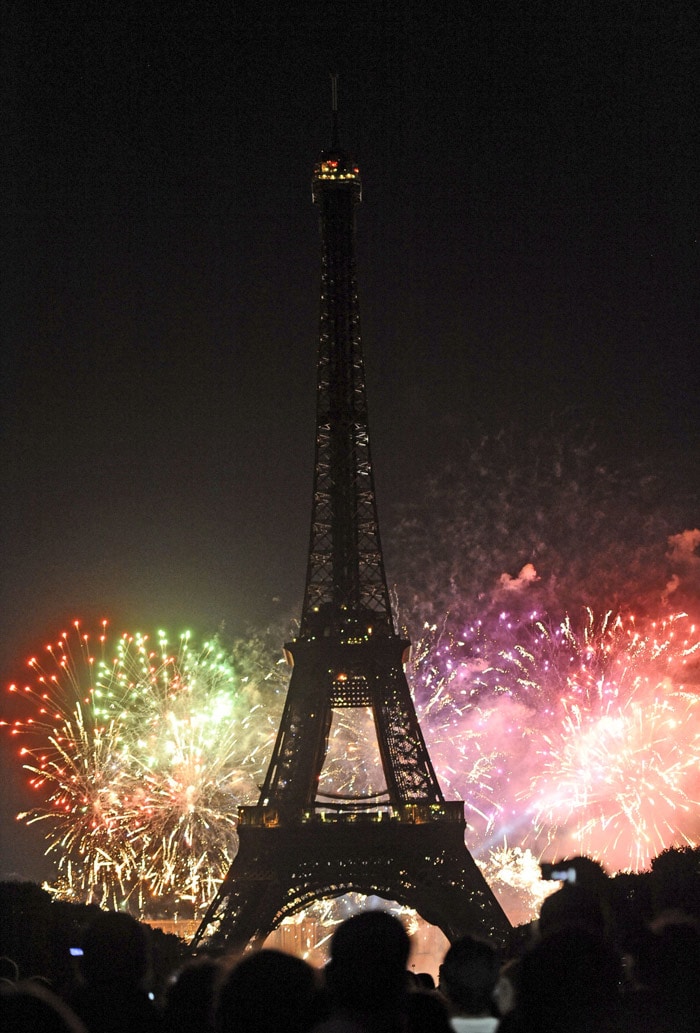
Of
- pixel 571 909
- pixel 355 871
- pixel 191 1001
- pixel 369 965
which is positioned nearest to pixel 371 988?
pixel 369 965

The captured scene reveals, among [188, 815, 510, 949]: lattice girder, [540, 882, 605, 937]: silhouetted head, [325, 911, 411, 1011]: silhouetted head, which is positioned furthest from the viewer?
[188, 815, 510, 949]: lattice girder

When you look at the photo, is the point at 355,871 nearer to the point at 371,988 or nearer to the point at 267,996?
the point at 371,988

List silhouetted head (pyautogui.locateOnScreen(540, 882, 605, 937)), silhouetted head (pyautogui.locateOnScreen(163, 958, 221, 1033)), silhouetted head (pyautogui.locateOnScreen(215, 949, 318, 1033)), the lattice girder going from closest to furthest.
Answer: silhouetted head (pyautogui.locateOnScreen(215, 949, 318, 1033)) < silhouetted head (pyautogui.locateOnScreen(163, 958, 221, 1033)) < silhouetted head (pyautogui.locateOnScreen(540, 882, 605, 937)) < the lattice girder

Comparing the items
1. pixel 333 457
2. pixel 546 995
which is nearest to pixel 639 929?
pixel 546 995

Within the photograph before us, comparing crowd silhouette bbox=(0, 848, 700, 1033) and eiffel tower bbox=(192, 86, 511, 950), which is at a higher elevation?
eiffel tower bbox=(192, 86, 511, 950)

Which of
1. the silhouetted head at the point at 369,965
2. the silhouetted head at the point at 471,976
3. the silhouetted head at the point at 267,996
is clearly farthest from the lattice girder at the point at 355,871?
the silhouetted head at the point at 267,996

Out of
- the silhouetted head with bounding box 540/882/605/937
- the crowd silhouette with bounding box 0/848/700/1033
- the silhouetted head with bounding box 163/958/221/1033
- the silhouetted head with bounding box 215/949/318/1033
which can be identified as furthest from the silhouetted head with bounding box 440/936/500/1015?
the silhouetted head with bounding box 215/949/318/1033

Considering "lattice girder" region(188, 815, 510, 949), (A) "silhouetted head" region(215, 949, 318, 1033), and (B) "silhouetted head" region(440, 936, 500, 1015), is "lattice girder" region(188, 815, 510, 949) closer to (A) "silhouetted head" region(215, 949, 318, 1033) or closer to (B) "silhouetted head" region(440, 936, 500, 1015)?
(B) "silhouetted head" region(440, 936, 500, 1015)

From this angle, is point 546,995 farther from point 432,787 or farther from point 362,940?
point 432,787
